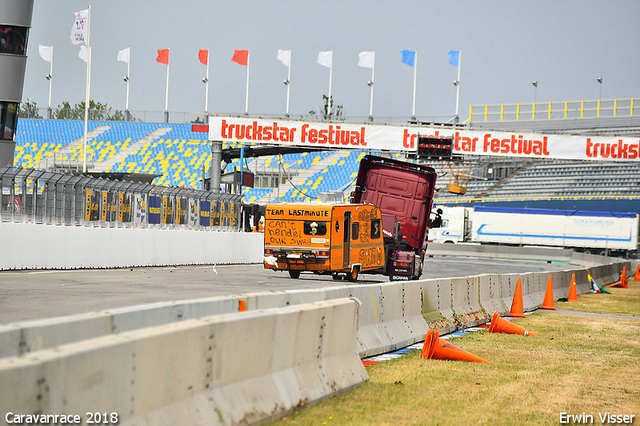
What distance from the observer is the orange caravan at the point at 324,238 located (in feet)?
76.9

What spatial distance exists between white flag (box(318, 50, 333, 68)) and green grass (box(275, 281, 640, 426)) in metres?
48.8

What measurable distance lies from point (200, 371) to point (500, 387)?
417 cm

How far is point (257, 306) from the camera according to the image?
26.5ft

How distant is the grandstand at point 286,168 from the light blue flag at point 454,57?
8.99 m

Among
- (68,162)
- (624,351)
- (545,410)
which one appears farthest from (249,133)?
(545,410)

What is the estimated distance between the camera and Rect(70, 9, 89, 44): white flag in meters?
39.1

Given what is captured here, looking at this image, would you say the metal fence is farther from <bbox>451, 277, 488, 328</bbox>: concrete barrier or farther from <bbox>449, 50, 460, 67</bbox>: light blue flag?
<bbox>449, 50, 460, 67</bbox>: light blue flag

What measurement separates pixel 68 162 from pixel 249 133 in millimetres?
27799

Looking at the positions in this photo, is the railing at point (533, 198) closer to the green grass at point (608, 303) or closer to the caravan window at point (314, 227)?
the green grass at point (608, 303)

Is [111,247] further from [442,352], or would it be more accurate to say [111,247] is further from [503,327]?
[442,352]

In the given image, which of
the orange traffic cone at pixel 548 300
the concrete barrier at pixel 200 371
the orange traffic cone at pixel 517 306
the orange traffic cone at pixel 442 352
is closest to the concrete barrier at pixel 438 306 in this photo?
the orange traffic cone at pixel 442 352

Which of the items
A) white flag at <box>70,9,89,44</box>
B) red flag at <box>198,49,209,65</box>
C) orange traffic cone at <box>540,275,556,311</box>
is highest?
red flag at <box>198,49,209,65</box>

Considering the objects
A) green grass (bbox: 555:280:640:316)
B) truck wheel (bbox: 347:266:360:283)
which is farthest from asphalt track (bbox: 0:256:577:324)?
green grass (bbox: 555:280:640:316)

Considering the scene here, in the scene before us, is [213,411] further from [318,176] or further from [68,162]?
[68,162]
